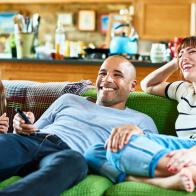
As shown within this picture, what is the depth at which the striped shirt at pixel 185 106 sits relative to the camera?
8.12ft

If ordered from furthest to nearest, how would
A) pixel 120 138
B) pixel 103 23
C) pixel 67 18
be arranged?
1. pixel 67 18
2. pixel 103 23
3. pixel 120 138

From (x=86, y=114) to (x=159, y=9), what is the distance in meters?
3.93

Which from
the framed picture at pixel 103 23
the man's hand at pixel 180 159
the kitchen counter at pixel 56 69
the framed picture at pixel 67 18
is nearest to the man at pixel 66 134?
the man's hand at pixel 180 159

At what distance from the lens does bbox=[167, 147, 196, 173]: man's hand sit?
6.56 feet

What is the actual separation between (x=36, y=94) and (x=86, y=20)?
428cm

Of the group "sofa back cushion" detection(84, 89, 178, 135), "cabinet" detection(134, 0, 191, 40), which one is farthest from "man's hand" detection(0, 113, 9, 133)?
"cabinet" detection(134, 0, 191, 40)

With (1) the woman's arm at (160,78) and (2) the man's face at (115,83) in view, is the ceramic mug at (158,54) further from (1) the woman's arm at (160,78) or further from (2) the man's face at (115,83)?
(2) the man's face at (115,83)

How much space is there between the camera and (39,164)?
7.20 feet

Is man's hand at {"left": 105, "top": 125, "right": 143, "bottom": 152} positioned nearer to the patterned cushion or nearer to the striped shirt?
the striped shirt

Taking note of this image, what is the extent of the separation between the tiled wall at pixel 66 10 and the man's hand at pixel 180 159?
5111mm

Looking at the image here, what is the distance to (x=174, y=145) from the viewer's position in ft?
7.31

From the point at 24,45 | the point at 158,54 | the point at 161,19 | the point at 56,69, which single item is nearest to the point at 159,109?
the point at 158,54

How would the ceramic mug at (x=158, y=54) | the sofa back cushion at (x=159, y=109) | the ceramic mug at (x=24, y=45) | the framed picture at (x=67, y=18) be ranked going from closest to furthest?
1. the sofa back cushion at (x=159, y=109)
2. the ceramic mug at (x=158, y=54)
3. the ceramic mug at (x=24, y=45)
4. the framed picture at (x=67, y=18)

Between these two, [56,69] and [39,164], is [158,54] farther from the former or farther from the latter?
[39,164]
